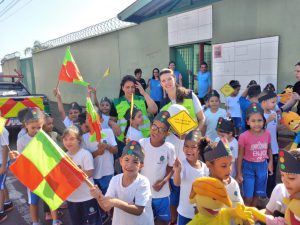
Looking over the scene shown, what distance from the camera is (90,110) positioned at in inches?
125

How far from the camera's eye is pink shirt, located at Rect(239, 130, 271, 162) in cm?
328

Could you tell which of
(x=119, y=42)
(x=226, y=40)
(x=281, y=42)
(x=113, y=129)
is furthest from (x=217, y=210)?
(x=119, y=42)

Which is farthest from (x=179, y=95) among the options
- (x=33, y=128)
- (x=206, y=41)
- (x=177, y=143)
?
(x=206, y=41)

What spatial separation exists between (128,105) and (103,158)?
0.81 m

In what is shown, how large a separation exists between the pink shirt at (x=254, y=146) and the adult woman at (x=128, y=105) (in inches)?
47.9

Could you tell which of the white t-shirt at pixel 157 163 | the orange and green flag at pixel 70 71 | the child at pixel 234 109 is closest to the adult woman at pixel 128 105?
the orange and green flag at pixel 70 71

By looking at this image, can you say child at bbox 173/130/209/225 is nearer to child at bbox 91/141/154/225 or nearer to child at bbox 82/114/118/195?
child at bbox 91/141/154/225

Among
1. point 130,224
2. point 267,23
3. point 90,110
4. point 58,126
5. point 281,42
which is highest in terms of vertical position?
point 267,23

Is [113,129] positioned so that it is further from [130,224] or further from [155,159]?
[130,224]

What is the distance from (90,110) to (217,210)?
1.96 meters

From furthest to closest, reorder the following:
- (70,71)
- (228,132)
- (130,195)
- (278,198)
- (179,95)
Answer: (70,71) < (228,132) < (179,95) < (130,195) < (278,198)

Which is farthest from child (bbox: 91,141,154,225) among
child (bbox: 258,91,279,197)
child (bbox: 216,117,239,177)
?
child (bbox: 258,91,279,197)

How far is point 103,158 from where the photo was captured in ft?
11.1

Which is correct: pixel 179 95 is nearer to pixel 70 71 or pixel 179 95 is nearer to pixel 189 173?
pixel 189 173
